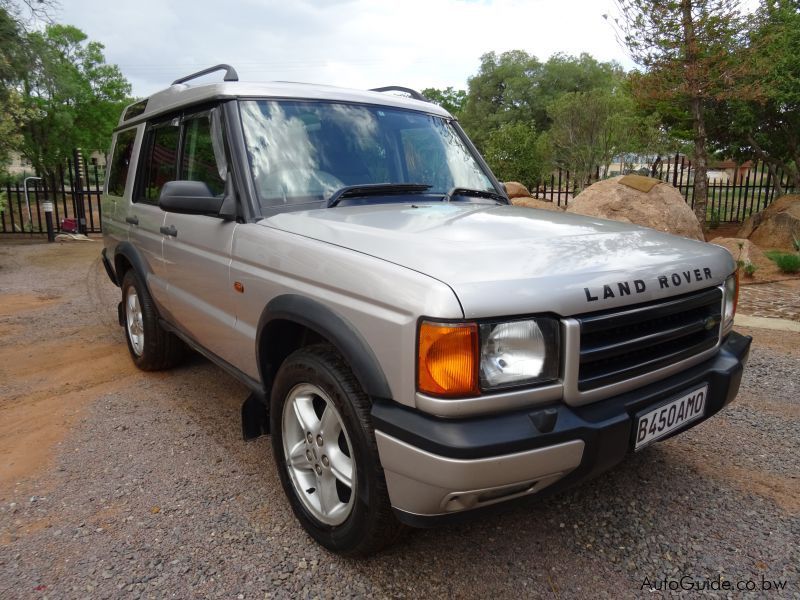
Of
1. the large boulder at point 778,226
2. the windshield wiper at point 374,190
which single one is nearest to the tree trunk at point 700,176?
the large boulder at point 778,226

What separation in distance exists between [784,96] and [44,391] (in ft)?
45.2

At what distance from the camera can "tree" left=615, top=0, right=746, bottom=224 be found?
10.0 metres

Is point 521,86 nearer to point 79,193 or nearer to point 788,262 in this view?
point 79,193

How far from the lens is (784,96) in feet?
38.5

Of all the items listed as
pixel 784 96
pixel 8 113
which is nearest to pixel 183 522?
pixel 8 113

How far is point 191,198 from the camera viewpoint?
2801 millimetres

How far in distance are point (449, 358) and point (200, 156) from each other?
→ 2.28 meters

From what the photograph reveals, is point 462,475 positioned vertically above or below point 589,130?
below

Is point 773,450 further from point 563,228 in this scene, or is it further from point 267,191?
point 267,191

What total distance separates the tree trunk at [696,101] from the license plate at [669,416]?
1000 cm

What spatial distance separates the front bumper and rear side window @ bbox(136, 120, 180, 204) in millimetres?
2656

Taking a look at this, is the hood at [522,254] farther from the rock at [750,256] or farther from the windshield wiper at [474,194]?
the rock at [750,256]

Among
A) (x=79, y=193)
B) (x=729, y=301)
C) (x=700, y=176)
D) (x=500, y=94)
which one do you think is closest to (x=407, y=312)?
(x=729, y=301)

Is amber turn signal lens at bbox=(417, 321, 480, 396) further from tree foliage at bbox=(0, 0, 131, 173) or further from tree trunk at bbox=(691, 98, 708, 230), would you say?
tree foliage at bbox=(0, 0, 131, 173)
